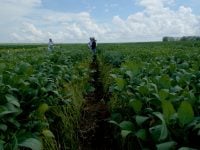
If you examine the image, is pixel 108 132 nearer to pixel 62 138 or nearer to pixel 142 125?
pixel 62 138

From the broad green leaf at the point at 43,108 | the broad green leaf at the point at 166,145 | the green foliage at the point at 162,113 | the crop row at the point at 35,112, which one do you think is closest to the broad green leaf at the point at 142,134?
the green foliage at the point at 162,113

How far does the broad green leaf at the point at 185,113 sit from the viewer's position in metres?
2.36

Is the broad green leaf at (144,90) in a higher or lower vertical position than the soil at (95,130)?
higher

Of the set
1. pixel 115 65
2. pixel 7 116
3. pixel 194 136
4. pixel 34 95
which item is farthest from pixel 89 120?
pixel 115 65

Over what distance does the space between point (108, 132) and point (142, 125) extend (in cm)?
180

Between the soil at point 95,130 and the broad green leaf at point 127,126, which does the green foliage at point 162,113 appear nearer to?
the broad green leaf at point 127,126

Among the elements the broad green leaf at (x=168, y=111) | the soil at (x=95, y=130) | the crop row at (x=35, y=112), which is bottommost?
the soil at (x=95, y=130)

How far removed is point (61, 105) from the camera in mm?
4859

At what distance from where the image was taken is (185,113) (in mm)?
2375

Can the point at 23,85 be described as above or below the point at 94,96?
above

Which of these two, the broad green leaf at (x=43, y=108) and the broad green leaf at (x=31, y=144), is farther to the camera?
the broad green leaf at (x=43, y=108)

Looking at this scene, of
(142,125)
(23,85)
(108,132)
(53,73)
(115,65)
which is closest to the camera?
(142,125)

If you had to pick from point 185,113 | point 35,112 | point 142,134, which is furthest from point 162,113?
point 35,112

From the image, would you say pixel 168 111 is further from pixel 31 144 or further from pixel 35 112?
pixel 35 112
